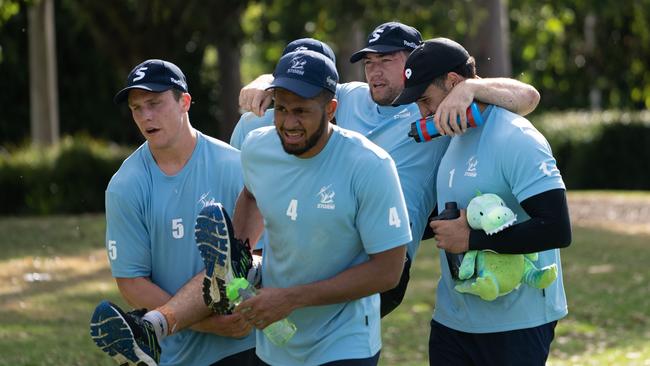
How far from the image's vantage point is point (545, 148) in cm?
523

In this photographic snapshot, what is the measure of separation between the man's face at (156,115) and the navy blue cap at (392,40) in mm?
1211

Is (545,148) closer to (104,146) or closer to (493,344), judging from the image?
(493,344)

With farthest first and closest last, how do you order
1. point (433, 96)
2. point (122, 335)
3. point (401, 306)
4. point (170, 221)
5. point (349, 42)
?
point (349, 42)
point (401, 306)
point (170, 221)
point (433, 96)
point (122, 335)

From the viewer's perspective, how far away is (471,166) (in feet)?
17.6

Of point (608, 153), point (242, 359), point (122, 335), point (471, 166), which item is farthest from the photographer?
point (608, 153)

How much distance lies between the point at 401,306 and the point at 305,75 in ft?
28.0

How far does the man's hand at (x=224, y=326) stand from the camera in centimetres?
550

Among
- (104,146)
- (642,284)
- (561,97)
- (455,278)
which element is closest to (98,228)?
(104,146)

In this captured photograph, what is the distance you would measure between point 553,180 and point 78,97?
91.2 ft

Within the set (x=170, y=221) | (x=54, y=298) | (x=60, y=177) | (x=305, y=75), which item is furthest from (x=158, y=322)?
(x=60, y=177)

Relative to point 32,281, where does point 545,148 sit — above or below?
above

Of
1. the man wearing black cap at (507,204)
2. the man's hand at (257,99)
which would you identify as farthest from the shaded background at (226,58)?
the man wearing black cap at (507,204)

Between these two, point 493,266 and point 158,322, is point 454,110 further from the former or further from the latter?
point 158,322

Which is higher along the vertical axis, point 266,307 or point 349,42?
point 266,307
